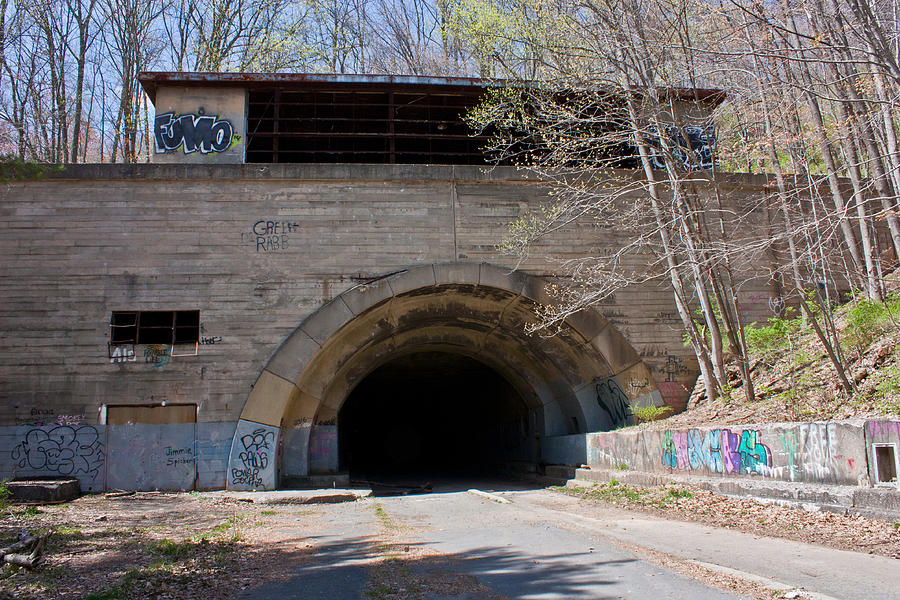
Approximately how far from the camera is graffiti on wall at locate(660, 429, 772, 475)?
27.4 feet

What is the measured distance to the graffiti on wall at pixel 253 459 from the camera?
42.4ft

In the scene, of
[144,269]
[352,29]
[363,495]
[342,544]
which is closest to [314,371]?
[363,495]

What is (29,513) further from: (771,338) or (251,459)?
(771,338)

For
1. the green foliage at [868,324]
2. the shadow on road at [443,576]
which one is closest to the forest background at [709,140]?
the green foliage at [868,324]

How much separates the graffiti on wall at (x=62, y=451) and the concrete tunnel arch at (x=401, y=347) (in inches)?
102

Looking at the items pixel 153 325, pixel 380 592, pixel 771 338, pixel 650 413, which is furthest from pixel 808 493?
pixel 153 325

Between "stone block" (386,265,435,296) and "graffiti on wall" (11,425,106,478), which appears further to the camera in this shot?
"stone block" (386,265,435,296)

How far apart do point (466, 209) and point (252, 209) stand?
14.5 feet

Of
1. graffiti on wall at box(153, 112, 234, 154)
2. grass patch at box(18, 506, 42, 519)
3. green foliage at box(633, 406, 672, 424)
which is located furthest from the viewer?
graffiti on wall at box(153, 112, 234, 154)

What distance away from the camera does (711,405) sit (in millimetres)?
12383

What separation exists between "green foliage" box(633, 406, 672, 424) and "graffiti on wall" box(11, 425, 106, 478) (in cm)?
1039

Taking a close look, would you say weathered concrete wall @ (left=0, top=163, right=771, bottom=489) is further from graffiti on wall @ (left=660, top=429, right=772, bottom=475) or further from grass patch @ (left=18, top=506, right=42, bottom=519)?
graffiti on wall @ (left=660, top=429, right=772, bottom=475)

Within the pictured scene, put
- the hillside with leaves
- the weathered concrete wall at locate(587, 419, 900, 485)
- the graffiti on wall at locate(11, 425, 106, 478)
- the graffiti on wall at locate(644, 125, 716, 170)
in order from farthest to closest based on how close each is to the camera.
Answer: the graffiti on wall at locate(11, 425, 106, 478) → the graffiti on wall at locate(644, 125, 716, 170) → the hillside with leaves → the weathered concrete wall at locate(587, 419, 900, 485)

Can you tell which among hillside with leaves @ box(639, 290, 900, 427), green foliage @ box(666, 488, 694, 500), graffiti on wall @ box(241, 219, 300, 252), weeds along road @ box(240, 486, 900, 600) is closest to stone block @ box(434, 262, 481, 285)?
graffiti on wall @ box(241, 219, 300, 252)
